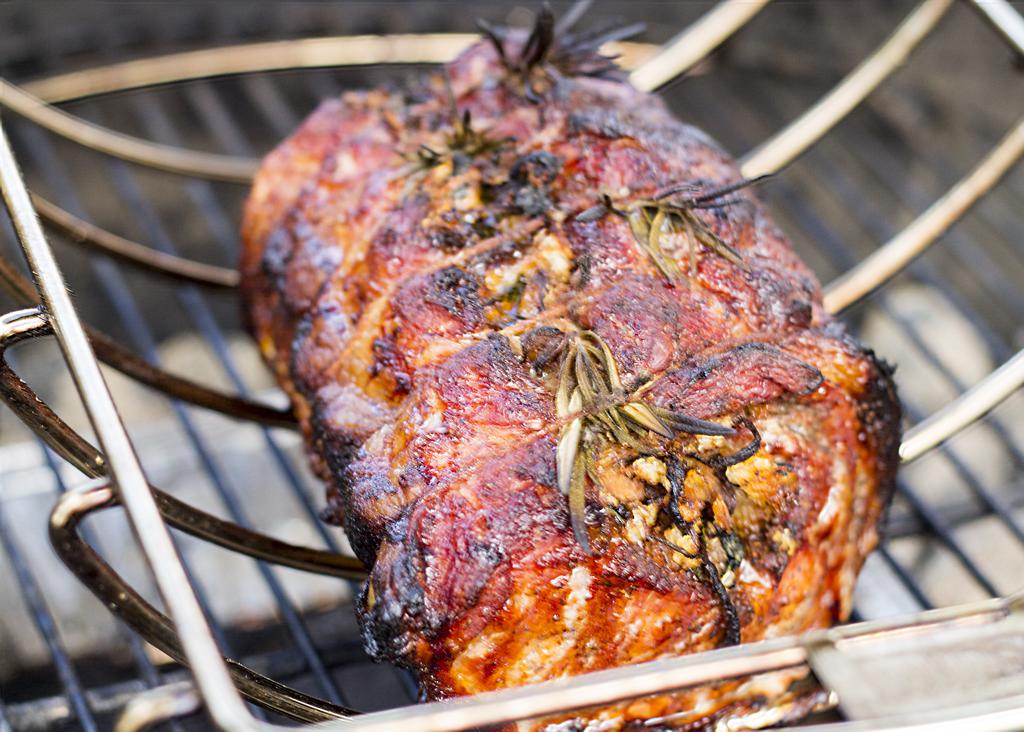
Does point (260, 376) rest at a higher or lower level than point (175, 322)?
lower

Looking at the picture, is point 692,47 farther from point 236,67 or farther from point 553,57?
point 236,67

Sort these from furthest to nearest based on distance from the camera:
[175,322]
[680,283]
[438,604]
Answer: [175,322]
[680,283]
[438,604]

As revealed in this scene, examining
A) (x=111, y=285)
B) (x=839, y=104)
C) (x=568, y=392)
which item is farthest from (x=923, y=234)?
(x=111, y=285)

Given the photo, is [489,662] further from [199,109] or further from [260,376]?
[199,109]

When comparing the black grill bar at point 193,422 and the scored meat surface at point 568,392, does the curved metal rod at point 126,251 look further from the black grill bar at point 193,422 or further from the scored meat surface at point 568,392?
the scored meat surface at point 568,392

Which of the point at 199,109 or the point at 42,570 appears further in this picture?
the point at 199,109

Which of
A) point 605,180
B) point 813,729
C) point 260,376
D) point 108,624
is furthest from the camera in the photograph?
point 260,376

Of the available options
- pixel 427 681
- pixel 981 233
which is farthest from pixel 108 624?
pixel 981 233

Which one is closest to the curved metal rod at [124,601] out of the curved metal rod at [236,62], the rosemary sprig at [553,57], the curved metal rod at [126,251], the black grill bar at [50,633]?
the black grill bar at [50,633]
